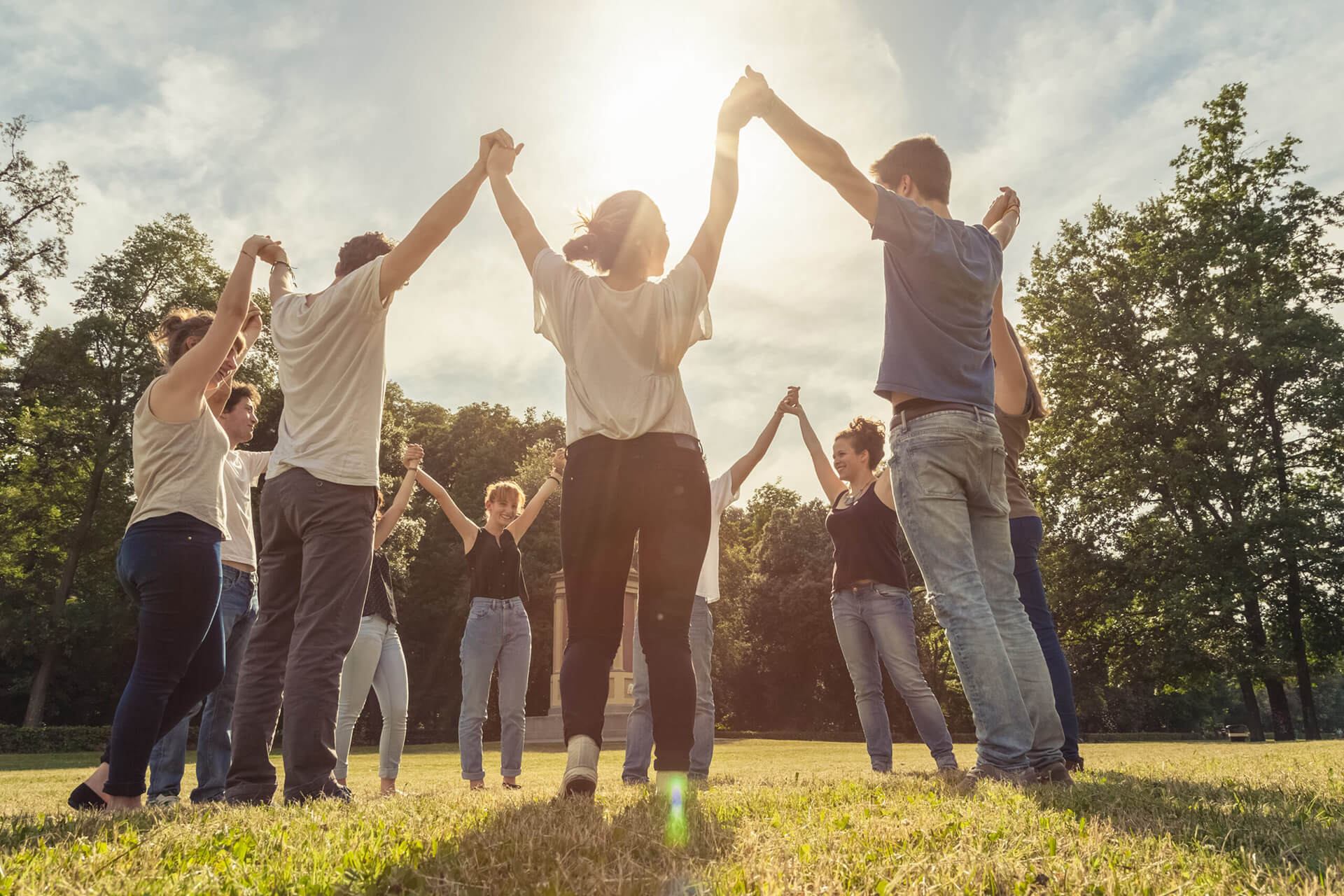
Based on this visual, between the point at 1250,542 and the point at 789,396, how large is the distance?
78.5 feet

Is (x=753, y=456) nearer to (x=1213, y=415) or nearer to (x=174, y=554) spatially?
(x=174, y=554)

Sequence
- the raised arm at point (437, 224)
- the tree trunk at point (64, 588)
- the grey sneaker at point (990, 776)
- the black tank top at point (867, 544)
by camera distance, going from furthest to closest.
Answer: the tree trunk at point (64, 588), the black tank top at point (867, 544), the raised arm at point (437, 224), the grey sneaker at point (990, 776)

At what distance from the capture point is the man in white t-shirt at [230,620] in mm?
5160

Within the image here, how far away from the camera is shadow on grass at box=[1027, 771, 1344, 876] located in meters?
2.25

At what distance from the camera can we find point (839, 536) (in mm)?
7094

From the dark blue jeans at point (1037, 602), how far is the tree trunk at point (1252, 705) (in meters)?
23.7

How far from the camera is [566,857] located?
2152mm

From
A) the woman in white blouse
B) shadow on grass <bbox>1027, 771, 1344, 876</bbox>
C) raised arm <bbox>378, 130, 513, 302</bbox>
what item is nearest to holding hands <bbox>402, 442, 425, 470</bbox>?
raised arm <bbox>378, 130, 513, 302</bbox>

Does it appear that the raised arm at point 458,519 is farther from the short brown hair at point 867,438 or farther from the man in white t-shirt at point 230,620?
the short brown hair at point 867,438

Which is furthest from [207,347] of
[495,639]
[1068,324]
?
[1068,324]

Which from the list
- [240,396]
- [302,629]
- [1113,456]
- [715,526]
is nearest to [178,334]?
[240,396]

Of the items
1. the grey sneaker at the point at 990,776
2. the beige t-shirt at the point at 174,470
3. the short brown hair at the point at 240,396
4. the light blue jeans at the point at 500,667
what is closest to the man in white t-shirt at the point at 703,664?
the light blue jeans at the point at 500,667

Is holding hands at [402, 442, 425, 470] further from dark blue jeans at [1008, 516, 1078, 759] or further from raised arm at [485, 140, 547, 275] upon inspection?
dark blue jeans at [1008, 516, 1078, 759]

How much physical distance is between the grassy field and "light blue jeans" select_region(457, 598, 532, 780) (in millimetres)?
3263
